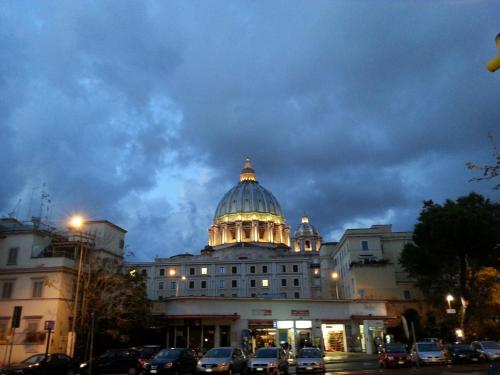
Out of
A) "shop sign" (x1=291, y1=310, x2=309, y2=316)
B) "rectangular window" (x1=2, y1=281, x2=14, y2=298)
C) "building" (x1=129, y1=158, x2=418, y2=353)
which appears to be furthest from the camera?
"shop sign" (x1=291, y1=310, x2=309, y2=316)

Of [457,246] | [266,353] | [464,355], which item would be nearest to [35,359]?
[266,353]

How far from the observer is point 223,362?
832 inches

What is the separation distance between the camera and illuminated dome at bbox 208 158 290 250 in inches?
4515

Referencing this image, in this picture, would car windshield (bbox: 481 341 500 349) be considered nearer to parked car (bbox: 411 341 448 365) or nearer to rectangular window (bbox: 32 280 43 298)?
parked car (bbox: 411 341 448 365)

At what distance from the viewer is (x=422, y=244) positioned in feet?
162

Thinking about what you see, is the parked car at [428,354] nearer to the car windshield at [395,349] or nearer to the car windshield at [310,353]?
the car windshield at [395,349]

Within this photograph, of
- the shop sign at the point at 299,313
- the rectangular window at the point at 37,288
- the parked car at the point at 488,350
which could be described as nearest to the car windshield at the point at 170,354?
the rectangular window at the point at 37,288

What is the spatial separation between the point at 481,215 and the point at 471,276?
6.49m

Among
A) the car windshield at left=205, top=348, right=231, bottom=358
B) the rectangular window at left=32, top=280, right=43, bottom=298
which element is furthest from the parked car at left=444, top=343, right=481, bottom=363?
the rectangular window at left=32, top=280, right=43, bottom=298

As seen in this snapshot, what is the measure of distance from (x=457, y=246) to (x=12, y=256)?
142 ft

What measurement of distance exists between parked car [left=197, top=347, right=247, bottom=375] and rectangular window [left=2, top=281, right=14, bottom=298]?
2376 cm

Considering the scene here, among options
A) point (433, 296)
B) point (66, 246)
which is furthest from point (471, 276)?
point (66, 246)

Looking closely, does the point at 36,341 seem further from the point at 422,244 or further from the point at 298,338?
the point at 422,244

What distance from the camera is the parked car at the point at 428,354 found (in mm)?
25859
